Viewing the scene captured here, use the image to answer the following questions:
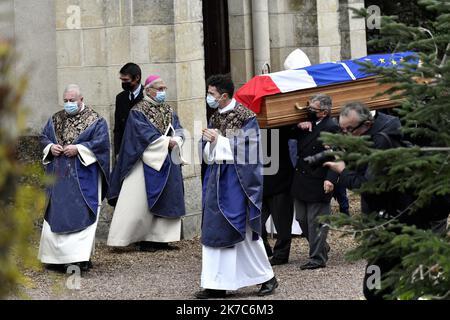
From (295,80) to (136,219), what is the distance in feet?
7.11

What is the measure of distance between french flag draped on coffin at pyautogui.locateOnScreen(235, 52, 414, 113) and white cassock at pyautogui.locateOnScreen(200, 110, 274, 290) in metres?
1.45

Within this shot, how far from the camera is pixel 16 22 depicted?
12320 millimetres

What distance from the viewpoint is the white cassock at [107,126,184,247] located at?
37.1 feet

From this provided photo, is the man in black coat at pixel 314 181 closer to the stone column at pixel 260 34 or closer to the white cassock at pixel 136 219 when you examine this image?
the white cassock at pixel 136 219

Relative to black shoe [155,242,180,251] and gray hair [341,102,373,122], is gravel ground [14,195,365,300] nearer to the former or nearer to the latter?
black shoe [155,242,180,251]

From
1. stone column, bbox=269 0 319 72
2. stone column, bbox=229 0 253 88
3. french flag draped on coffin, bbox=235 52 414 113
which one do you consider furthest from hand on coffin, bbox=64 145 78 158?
stone column, bbox=269 0 319 72

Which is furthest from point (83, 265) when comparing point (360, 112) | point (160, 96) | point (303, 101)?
point (360, 112)

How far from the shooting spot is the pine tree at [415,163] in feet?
18.9

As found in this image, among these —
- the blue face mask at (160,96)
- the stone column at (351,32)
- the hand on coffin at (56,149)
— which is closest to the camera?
the hand on coffin at (56,149)

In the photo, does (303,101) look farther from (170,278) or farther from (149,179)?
(170,278)

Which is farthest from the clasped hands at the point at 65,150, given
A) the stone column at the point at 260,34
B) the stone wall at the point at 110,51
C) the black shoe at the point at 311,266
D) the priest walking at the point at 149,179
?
the stone column at the point at 260,34

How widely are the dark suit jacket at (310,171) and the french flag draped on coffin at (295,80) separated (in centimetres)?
46

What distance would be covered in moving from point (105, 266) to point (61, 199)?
81cm
